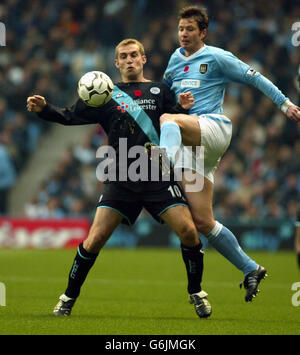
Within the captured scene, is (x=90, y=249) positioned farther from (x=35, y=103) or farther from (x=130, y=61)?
(x=130, y=61)

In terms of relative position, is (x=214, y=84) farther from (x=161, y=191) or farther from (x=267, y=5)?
(x=267, y=5)

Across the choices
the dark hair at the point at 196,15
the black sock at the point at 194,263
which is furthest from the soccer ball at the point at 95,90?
the black sock at the point at 194,263

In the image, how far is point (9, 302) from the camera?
23.9 feet

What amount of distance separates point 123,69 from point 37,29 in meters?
13.3

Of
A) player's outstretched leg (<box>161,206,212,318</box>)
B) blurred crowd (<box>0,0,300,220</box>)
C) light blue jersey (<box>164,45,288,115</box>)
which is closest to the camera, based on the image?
player's outstretched leg (<box>161,206,212,318</box>)

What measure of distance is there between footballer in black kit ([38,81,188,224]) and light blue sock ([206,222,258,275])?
0.41 m

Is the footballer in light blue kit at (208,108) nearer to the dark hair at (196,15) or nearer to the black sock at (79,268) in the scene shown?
the dark hair at (196,15)

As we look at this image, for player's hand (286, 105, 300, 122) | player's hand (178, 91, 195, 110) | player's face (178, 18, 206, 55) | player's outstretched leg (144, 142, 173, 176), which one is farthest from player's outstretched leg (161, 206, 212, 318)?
player's face (178, 18, 206, 55)

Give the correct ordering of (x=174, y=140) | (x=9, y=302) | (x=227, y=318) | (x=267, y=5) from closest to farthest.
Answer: (x=174, y=140)
(x=227, y=318)
(x=9, y=302)
(x=267, y=5)

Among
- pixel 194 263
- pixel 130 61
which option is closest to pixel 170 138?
pixel 130 61

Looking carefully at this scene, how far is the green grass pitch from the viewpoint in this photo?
18.8 ft

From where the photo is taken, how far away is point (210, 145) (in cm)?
655

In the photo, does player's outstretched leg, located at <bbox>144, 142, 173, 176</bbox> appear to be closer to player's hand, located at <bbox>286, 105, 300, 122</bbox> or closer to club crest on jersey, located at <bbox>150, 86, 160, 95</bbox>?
club crest on jersey, located at <bbox>150, 86, 160, 95</bbox>
